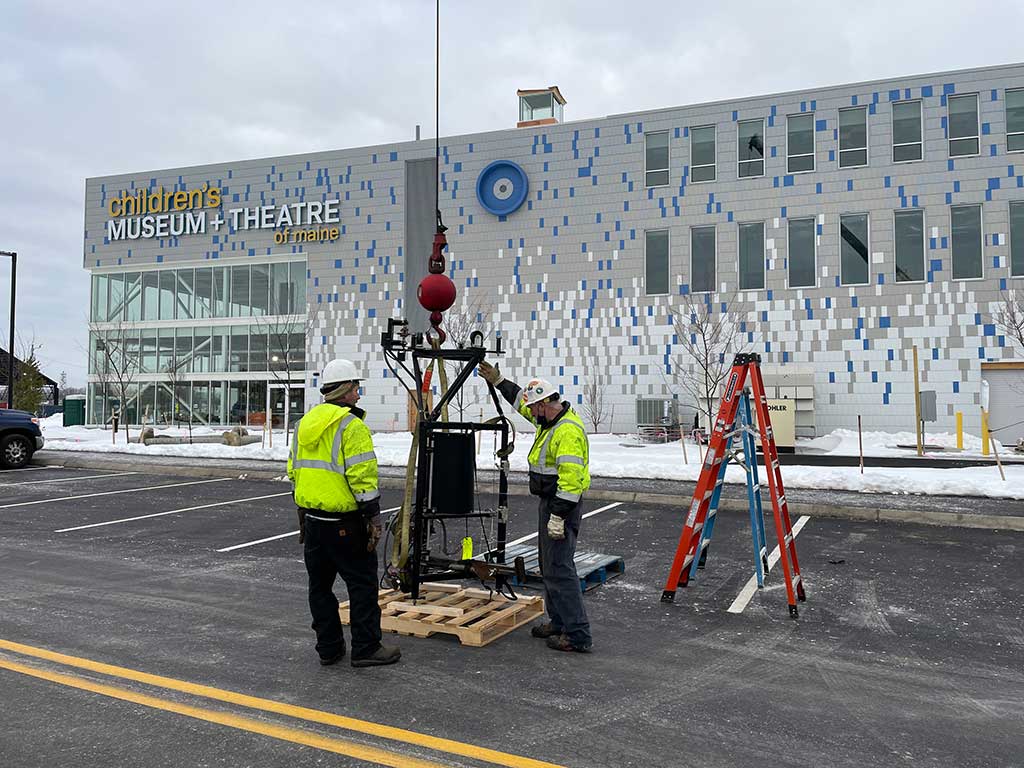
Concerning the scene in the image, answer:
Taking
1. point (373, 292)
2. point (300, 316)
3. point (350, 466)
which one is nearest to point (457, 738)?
point (350, 466)

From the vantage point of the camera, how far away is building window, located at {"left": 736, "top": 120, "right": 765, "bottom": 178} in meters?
28.6

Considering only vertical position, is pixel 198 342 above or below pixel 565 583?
above

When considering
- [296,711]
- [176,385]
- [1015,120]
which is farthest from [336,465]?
[176,385]

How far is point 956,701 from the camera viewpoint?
4.70m

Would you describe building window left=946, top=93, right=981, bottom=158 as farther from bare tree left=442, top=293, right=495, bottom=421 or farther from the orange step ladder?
the orange step ladder

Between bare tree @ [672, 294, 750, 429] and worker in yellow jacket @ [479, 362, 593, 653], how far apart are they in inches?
870

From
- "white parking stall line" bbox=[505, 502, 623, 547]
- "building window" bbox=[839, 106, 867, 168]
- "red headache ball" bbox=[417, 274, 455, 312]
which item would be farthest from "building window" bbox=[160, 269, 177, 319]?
"red headache ball" bbox=[417, 274, 455, 312]

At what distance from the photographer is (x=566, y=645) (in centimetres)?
561

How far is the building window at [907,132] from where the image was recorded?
27.0m

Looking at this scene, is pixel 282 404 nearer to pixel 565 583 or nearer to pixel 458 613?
pixel 458 613

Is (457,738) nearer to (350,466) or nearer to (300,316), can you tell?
(350,466)

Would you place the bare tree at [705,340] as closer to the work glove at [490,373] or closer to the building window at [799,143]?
the building window at [799,143]

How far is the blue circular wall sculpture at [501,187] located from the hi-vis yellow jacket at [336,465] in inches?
1056

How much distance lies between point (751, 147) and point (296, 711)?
28.3 meters
